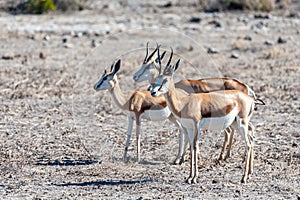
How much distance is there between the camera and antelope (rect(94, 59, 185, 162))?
10.1 meters

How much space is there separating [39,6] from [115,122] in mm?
20063

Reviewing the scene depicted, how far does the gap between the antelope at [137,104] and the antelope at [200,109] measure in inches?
38.5

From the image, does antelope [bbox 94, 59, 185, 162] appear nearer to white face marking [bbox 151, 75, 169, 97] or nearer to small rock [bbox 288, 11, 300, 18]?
white face marking [bbox 151, 75, 169, 97]

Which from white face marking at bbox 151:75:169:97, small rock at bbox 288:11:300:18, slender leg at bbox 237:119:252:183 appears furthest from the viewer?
small rock at bbox 288:11:300:18

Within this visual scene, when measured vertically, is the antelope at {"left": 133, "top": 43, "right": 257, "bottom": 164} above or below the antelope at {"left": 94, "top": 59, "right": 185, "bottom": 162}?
above

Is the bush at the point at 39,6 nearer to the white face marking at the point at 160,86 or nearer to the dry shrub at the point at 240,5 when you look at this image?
the dry shrub at the point at 240,5

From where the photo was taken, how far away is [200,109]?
29.3 ft

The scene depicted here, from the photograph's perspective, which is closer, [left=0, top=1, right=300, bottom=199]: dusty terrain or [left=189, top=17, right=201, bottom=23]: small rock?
[left=0, top=1, right=300, bottom=199]: dusty terrain

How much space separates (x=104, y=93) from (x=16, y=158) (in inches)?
228

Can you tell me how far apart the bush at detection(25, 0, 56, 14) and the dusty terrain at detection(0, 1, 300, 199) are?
13.0 feet

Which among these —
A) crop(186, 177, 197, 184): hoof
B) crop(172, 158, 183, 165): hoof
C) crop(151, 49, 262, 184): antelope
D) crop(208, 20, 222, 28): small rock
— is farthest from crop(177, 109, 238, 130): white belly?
crop(208, 20, 222, 28): small rock

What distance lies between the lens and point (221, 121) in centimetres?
897

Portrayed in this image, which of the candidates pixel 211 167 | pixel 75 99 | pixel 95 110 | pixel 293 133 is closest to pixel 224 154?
pixel 211 167

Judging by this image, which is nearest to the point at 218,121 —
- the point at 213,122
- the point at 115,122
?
the point at 213,122
